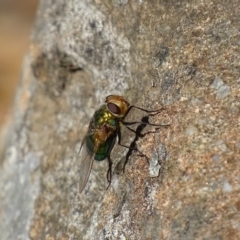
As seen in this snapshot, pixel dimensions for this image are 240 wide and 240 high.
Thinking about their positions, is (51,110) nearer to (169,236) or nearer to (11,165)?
(11,165)

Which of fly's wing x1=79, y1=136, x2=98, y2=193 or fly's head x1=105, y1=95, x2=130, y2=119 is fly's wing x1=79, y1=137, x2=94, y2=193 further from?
fly's head x1=105, y1=95, x2=130, y2=119

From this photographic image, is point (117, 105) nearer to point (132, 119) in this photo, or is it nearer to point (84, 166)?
point (132, 119)

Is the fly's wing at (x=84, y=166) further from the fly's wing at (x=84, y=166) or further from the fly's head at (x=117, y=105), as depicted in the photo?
the fly's head at (x=117, y=105)

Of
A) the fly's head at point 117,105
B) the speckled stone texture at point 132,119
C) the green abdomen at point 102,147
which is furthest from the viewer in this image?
the green abdomen at point 102,147

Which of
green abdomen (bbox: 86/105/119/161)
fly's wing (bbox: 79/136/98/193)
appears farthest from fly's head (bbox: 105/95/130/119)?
fly's wing (bbox: 79/136/98/193)

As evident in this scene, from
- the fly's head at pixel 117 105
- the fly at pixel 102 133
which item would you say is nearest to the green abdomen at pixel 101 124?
the fly at pixel 102 133

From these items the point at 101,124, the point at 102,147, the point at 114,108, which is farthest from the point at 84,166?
the point at 114,108
